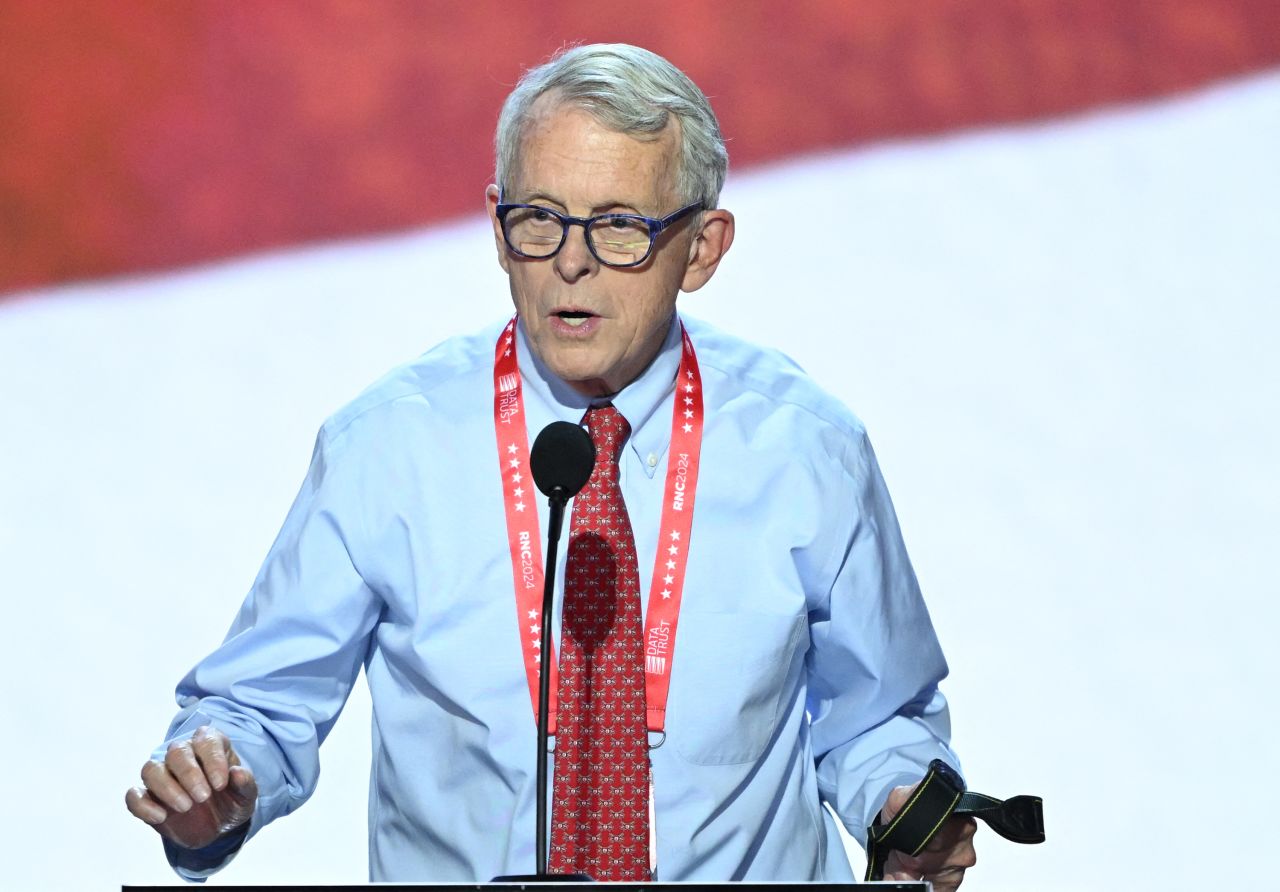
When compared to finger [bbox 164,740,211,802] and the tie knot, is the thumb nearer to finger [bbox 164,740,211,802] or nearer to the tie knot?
the tie knot

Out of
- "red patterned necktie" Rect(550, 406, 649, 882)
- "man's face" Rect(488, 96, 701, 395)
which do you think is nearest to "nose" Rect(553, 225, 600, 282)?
"man's face" Rect(488, 96, 701, 395)

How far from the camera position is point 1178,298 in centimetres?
283

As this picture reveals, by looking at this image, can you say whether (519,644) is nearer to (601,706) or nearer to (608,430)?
(601,706)

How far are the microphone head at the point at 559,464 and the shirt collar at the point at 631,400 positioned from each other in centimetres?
45

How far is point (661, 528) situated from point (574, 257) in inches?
12.8

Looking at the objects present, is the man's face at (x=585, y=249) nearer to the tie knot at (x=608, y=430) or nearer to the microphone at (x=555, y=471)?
the tie knot at (x=608, y=430)

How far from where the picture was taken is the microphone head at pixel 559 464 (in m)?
1.48

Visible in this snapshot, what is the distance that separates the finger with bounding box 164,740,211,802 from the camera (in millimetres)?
1505

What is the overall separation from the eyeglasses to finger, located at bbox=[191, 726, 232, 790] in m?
0.62

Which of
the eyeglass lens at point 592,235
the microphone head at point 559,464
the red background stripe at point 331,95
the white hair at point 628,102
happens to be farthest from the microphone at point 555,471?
the red background stripe at point 331,95

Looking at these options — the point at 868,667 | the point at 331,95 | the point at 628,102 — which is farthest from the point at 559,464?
the point at 331,95

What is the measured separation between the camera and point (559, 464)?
148 cm

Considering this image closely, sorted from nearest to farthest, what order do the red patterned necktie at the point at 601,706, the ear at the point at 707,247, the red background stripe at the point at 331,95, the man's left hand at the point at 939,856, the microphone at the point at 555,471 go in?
the microphone at the point at 555,471
the man's left hand at the point at 939,856
the red patterned necktie at the point at 601,706
the ear at the point at 707,247
the red background stripe at the point at 331,95

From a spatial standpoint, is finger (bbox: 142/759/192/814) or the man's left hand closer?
finger (bbox: 142/759/192/814)
